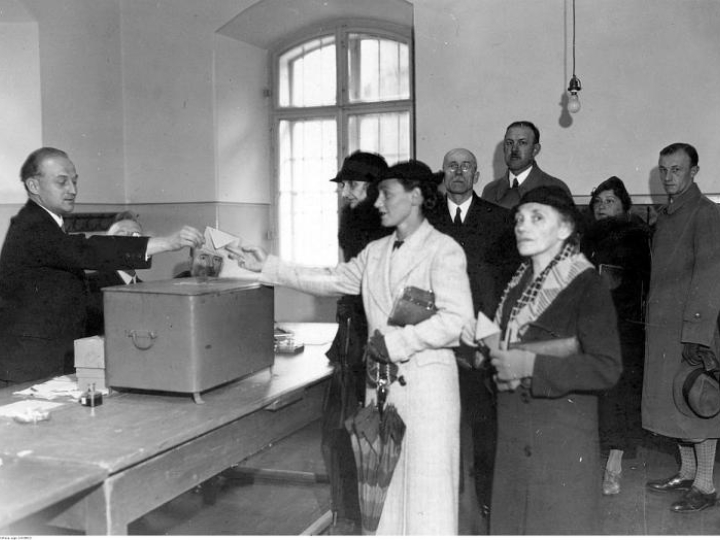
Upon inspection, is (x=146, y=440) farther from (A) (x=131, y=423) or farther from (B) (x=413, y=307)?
(B) (x=413, y=307)

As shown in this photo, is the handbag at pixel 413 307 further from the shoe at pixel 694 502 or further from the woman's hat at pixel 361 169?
the shoe at pixel 694 502

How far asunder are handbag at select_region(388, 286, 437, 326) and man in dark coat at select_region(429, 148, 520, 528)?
29.1 inches

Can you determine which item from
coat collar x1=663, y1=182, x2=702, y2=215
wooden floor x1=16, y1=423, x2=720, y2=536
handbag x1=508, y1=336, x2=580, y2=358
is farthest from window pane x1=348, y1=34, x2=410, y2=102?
handbag x1=508, y1=336, x2=580, y2=358

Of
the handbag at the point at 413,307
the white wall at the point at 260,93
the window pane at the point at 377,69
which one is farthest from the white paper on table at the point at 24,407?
the window pane at the point at 377,69

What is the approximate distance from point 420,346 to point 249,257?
0.85 m

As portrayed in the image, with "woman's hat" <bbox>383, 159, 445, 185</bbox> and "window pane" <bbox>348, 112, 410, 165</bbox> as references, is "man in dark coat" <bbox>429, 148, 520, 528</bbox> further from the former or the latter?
"window pane" <bbox>348, 112, 410, 165</bbox>

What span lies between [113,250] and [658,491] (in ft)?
10.8

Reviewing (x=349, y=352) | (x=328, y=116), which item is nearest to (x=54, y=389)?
(x=349, y=352)

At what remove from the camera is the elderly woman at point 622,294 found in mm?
4355

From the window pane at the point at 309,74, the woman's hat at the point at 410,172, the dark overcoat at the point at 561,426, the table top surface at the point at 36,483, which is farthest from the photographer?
the window pane at the point at 309,74

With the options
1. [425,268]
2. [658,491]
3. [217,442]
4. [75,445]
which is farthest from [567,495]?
[658,491]

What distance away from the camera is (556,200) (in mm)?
2494

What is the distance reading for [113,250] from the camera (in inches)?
120

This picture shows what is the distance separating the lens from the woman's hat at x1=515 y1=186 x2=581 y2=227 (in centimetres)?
249
